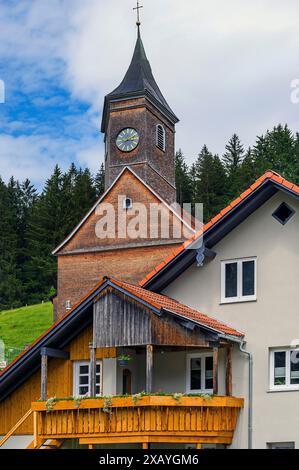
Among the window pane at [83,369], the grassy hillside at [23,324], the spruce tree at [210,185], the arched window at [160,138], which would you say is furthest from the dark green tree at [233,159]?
the window pane at [83,369]

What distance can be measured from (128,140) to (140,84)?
14.5 feet

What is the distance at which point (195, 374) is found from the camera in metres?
28.0

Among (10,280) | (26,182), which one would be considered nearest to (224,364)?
(10,280)

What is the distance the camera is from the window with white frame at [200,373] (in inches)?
1089

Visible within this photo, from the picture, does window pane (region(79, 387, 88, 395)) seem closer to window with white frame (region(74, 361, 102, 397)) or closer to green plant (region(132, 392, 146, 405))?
window with white frame (region(74, 361, 102, 397))

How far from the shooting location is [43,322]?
8075 cm

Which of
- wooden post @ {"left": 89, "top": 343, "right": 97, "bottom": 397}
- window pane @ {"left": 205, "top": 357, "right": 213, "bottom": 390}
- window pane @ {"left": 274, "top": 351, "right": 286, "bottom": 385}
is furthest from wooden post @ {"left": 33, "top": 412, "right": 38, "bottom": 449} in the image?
window pane @ {"left": 274, "top": 351, "right": 286, "bottom": 385}

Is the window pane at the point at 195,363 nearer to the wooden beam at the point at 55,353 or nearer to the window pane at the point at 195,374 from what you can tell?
the window pane at the point at 195,374

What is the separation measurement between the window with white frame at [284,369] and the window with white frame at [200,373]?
6.20 feet

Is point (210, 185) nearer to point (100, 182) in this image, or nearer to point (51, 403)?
point (100, 182)

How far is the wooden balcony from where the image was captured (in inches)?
1007

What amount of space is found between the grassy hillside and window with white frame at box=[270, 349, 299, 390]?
4342 cm
